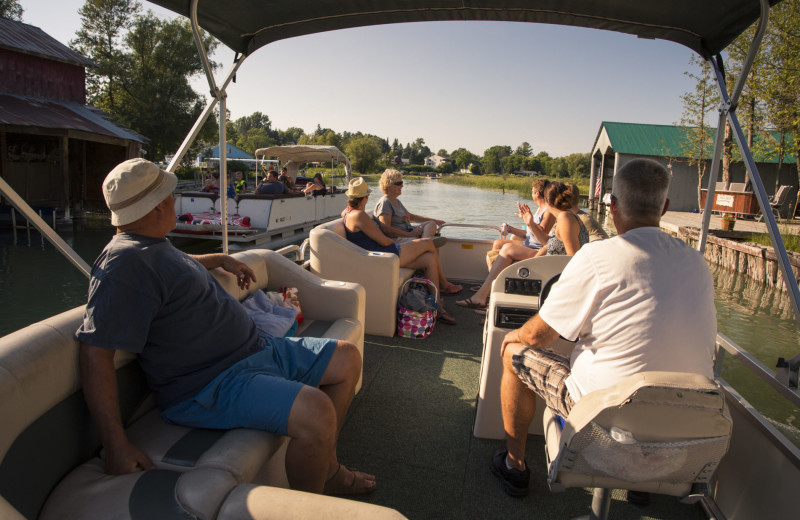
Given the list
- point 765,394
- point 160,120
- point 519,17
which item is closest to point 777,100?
point 765,394

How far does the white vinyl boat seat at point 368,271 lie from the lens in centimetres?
394

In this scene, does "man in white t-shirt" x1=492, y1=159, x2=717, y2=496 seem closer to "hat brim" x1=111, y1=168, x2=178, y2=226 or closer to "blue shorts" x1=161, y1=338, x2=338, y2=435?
"blue shorts" x1=161, y1=338, x2=338, y2=435

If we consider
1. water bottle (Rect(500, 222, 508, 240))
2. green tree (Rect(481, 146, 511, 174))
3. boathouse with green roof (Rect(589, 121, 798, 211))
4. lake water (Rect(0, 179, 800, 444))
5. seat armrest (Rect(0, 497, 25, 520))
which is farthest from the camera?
green tree (Rect(481, 146, 511, 174))

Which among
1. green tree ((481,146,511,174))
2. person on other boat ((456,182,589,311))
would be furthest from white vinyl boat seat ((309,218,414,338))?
green tree ((481,146,511,174))

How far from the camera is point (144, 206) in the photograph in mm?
1687

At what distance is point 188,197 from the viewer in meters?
10.4

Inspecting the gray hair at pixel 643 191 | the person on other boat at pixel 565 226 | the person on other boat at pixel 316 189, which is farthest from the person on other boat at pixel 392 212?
the person on other boat at pixel 316 189

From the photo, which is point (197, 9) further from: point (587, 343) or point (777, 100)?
point (777, 100)

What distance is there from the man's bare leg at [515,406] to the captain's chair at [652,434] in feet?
1.82

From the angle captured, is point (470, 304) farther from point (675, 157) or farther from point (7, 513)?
point (675, 157)

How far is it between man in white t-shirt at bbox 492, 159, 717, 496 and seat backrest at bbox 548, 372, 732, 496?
0.18m

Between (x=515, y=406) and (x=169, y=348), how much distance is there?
138cm

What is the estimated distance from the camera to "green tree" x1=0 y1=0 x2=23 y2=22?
25906 mm

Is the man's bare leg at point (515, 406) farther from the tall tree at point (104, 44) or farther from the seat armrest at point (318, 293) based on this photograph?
the tall tree at point (104, 44)
